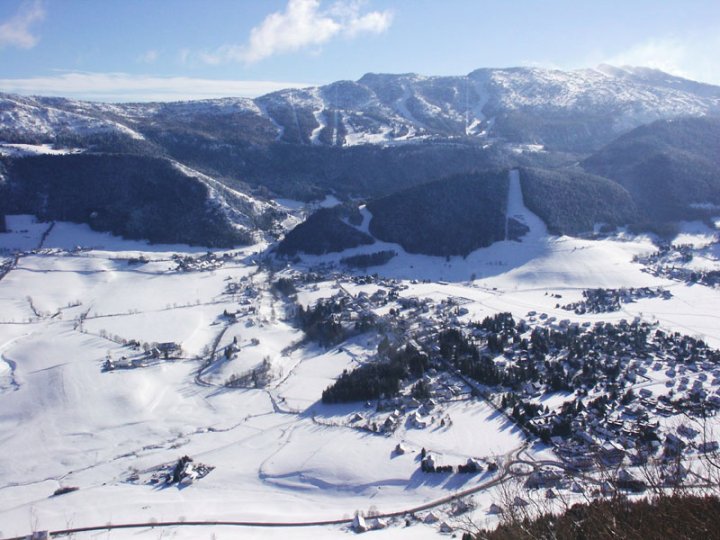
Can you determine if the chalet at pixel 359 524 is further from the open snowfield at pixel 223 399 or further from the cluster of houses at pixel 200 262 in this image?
the cluster of houses at pixel 200 262

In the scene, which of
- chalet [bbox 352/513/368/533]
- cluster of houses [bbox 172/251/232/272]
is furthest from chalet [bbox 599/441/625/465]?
cluster of houses [bbox 172/251/232/272]

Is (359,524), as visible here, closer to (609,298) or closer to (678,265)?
(609,298)

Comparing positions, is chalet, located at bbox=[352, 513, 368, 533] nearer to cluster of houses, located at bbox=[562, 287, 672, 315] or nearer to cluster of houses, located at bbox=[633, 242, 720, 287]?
cluster of houses, located at bbox=[562, 287, 672, 315]

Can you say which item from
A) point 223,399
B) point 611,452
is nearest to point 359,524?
point 611,452

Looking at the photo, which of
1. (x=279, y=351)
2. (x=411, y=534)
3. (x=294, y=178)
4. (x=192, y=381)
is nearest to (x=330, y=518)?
(x=411, y=534)

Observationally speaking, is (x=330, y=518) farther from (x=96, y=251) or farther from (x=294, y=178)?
(x=294, y=178)

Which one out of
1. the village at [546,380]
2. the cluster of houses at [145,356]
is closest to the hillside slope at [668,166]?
the village at [546,380]

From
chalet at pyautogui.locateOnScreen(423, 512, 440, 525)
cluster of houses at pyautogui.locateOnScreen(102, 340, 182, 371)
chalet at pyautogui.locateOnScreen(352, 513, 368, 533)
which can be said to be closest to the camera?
chalet at pyautogui.locateOnScreen(352, 513, 368, 533)

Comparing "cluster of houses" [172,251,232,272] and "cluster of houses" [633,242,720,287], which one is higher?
"cluster of houses" [633,242,720,287]
